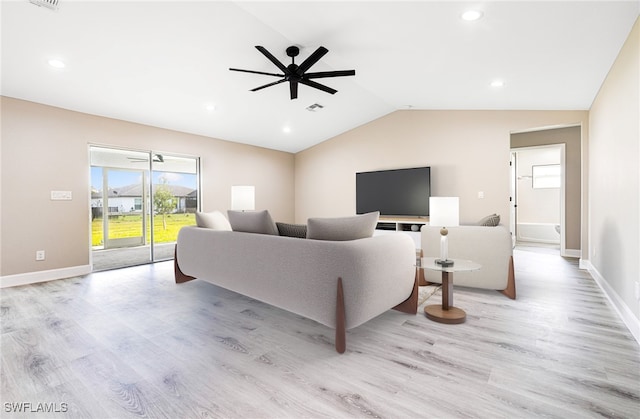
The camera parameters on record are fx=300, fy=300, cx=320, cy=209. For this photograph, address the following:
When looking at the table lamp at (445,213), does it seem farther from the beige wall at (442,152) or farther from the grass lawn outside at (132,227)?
the grass lawn outside at (132,227)

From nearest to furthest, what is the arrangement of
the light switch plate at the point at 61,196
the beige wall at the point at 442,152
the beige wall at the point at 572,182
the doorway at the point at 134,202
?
the light switch plate at the point at 61,196 → the beige wall at the point at 442,152 → the beige wall at the point at 572,182 → the doorway at the point at 134,202

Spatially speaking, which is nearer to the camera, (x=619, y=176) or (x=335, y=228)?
(x=335, y=228)

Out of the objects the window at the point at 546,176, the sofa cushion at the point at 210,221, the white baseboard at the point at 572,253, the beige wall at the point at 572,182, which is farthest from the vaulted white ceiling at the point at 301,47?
the window at the point at 546,176

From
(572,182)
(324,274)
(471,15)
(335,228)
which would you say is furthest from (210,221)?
(572,182)

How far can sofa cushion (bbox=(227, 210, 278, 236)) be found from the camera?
2.54 metres

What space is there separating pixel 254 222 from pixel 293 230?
15.6 inches

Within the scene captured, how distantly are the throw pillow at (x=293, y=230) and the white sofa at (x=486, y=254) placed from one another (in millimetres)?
1713

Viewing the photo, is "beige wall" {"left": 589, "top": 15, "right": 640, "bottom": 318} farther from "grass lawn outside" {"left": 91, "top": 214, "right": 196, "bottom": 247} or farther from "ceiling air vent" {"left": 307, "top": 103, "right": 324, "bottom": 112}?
"grass lawn outside" {"left": 91, "top": 214, "right": 196, "bottom": 247}

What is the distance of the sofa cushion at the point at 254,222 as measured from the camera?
2.54 metres

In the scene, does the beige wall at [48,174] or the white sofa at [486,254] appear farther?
the beige wall at [48,174]

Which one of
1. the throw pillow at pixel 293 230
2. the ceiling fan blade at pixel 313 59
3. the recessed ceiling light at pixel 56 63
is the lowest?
the throw pillow at pixel 293 230

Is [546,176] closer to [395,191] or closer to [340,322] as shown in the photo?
[395,191]

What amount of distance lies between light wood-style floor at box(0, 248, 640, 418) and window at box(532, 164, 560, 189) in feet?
15.6

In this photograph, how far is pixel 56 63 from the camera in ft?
10.2
